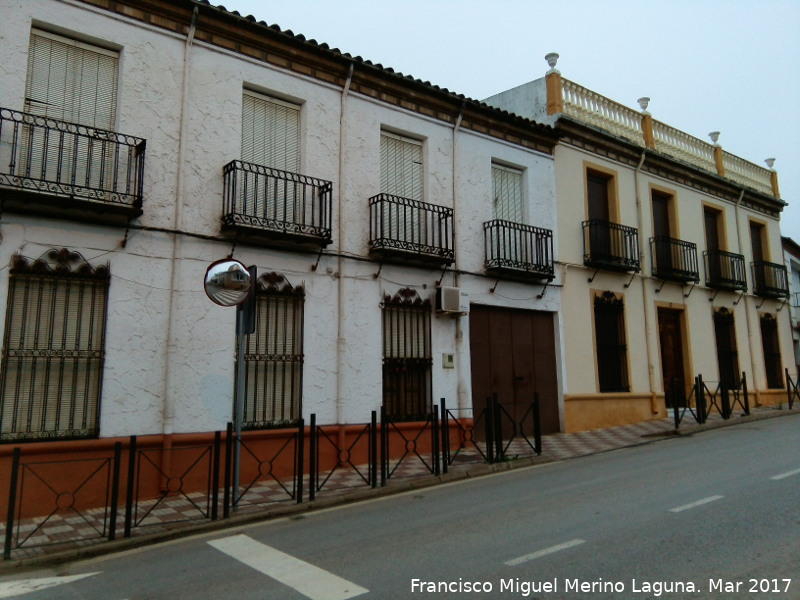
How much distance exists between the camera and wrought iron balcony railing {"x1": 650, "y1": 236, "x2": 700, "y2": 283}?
15445mm

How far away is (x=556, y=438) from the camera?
1230 centimetres

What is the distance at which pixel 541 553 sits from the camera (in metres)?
4.91

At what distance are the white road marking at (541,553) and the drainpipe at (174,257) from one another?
513 cm

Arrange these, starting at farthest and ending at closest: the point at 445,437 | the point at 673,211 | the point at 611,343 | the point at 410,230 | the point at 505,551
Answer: the point at 673,211
the point at 611,343
the point at 410,230
the point at 445,437
the point at 505,551

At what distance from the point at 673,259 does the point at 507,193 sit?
219 inches

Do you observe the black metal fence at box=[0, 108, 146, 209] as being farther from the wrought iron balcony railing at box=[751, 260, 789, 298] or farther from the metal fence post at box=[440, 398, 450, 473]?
the wrought iron balcony railing at box=[751, 260, 789, 298]

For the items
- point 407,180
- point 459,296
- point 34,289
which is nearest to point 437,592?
point 34,289

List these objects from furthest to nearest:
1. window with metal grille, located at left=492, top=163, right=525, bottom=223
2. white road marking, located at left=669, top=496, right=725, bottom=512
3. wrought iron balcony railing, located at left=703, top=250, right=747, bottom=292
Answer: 1. wrought iron balcony railing, located at left=703, top=250, right=747, bottom=292
2. window with metal grille, located at left=492, top=163, right=525, bottom=223
3. white road marking, located at left=669, top=496, right=725, bottom=512

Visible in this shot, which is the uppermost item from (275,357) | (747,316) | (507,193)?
(507,193)

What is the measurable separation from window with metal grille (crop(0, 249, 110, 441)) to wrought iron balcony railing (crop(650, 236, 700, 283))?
1257 cm

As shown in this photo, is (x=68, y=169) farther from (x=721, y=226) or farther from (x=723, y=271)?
(x=721, y=226)

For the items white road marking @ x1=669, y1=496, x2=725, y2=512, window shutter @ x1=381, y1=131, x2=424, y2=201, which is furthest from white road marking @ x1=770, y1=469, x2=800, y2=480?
window shutter @ x1=381, y1=131, x2=424, y2=201

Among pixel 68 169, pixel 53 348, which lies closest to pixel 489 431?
pixel 53 348

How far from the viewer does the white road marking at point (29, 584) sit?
15.8ft
